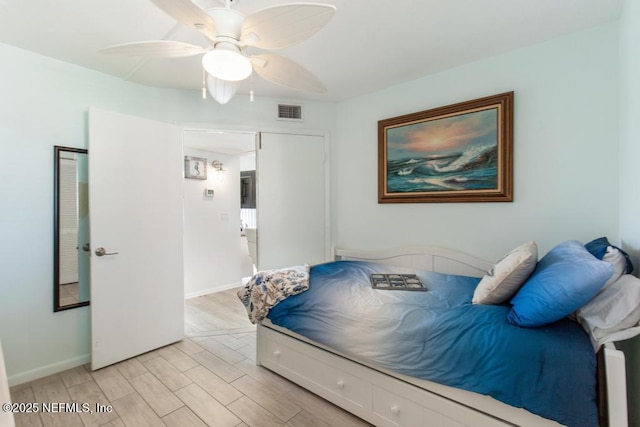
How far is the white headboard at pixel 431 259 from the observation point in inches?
96.6

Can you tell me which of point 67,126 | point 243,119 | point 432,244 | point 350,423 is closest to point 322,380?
point 350,423

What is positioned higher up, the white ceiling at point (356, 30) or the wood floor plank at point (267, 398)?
the white ceiling at point (356, 30)

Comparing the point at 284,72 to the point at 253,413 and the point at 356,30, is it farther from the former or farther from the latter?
the point at 253,413

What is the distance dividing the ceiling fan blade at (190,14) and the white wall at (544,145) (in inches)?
83.4

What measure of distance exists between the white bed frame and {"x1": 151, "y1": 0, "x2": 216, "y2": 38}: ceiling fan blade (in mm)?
1860

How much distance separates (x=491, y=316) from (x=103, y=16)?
2.82 meters

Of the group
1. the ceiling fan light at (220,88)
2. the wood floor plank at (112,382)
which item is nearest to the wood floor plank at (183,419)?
the wood floor plank at (112,382)

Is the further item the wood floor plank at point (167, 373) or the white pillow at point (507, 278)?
the wood floor plank at point (167, 373)

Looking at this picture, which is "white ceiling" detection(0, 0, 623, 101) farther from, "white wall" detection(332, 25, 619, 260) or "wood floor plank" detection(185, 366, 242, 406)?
"wood floor plank" detection(185, 366, 242, 406)

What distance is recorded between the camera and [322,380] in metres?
1.89

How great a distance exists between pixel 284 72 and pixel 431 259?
2028mm

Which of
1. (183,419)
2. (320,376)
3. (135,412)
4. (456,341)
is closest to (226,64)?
(456,341)

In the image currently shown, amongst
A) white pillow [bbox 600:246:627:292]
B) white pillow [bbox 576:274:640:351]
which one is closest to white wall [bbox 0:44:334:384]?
white pillow [bbox 576:274:640:351]

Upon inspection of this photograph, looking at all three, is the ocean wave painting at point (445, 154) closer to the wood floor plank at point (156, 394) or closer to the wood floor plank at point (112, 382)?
the wood floor plank at point (156, 394)
